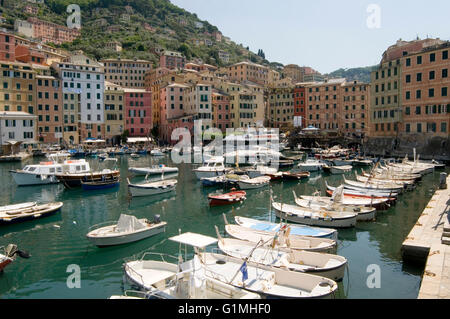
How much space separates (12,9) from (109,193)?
164m

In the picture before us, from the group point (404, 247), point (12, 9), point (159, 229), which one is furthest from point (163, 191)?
point (12, 9)

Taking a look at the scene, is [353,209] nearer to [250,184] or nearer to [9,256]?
[250,184]

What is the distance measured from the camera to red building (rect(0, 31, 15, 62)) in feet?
271

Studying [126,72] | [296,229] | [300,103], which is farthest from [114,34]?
[296,229]

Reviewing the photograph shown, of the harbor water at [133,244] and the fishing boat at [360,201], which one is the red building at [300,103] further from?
the fishing boat at [360,201]

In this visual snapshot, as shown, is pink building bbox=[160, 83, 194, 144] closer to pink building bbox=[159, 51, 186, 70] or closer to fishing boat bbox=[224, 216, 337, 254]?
pink building bbox=[159, 51, 186, 70]

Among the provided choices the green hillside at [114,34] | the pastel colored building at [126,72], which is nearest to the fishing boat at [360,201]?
the pastel colored building at [126,72]

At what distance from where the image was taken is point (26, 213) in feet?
87.5

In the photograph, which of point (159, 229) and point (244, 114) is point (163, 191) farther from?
point (244, 114)

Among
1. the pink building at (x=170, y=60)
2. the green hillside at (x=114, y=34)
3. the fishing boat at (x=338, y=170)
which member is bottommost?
the fishing boat at (x=338, y=170)

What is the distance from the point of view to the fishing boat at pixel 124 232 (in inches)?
830

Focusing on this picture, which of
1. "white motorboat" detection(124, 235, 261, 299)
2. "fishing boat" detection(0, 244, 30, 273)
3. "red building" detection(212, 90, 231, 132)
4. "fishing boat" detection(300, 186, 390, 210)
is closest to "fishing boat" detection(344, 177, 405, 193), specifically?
"fishing boat" detection(300, 186, 390, 210)

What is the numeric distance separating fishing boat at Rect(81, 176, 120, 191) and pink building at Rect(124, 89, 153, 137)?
5436 centimetres

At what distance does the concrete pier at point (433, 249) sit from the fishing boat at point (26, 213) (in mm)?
24058
